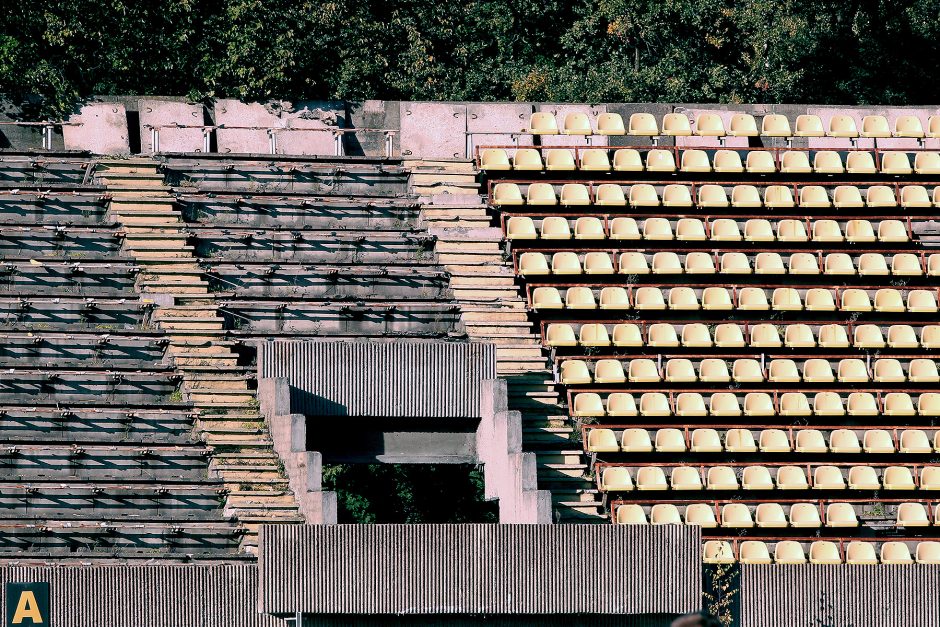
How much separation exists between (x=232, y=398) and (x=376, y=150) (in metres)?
6.54

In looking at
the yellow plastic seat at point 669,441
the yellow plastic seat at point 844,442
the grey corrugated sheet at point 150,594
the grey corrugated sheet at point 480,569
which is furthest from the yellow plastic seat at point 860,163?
the grey corrugated sheet at point 150,594

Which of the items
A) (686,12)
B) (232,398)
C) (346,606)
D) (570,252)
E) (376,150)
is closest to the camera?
(346,606)

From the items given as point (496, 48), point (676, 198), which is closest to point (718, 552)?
point (676, 198)

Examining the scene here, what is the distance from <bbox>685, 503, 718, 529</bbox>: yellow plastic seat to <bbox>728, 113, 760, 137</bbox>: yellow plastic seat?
772 cm

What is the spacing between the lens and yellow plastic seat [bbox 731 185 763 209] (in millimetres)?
32844

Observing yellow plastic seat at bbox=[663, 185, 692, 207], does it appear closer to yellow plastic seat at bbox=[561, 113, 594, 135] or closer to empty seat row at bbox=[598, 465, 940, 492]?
yellow plastic seat at bbox=[561, 113, 594, 135]

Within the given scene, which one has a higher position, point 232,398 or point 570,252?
point 570,252

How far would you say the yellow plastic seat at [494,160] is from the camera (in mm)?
32906

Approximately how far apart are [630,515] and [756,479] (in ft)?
6.81

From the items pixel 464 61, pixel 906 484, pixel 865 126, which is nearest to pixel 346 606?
pixel 906 484

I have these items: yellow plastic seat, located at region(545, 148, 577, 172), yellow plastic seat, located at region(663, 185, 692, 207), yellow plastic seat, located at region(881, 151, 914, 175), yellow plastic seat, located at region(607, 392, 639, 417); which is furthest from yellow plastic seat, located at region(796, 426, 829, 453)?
yellow plastic seat, located at region(545, 148, 577, 172)

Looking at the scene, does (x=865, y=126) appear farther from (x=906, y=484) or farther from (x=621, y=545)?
(x=621, y=545)

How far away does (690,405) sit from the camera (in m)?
30.1

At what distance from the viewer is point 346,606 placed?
2516 cm
